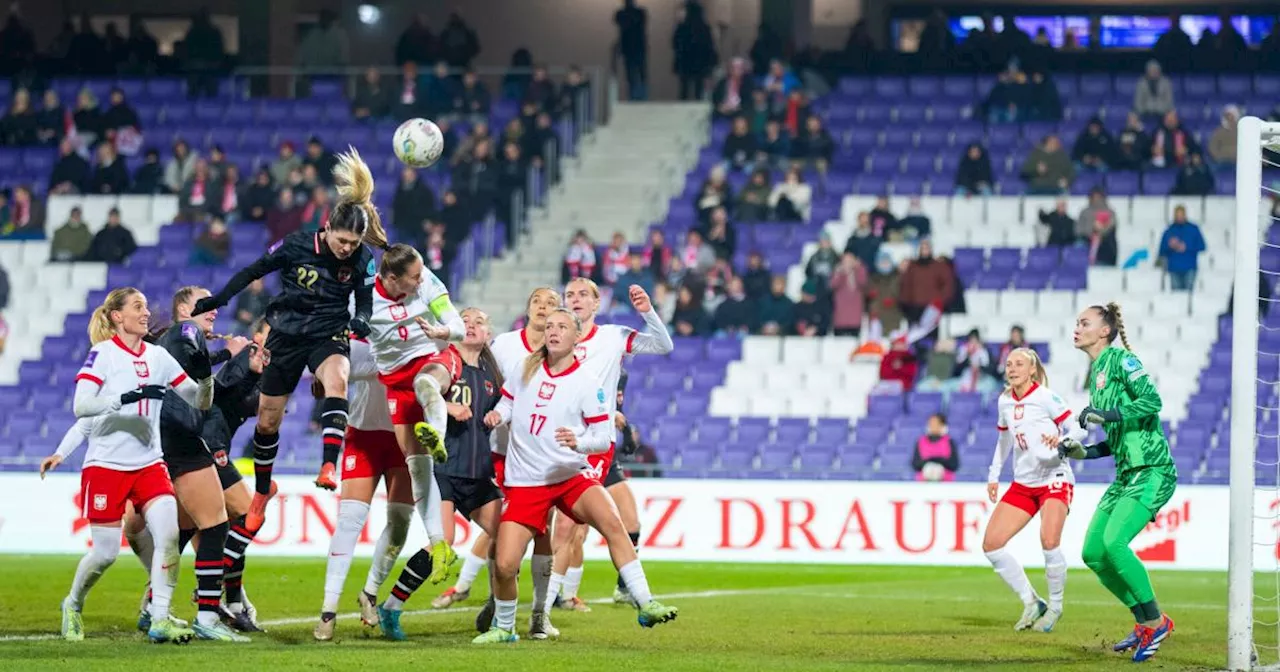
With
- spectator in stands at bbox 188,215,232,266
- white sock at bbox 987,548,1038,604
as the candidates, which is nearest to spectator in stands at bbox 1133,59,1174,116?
spectator in stands at bbox 188,215,232,266

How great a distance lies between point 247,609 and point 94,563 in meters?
1.34

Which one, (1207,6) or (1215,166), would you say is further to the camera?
(1207,6)

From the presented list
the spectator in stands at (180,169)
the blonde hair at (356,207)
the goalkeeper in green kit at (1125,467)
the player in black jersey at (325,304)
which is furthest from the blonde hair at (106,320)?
the spectator in stands at (180,169)

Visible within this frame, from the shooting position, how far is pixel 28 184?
27.8 meters

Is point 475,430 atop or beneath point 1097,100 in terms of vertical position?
beneath

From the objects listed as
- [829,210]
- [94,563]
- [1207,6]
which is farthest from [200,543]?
→ [1207,6]

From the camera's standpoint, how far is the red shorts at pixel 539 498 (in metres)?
10.8

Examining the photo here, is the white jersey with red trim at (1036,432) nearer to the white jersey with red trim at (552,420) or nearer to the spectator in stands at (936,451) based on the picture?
the white jersey with red trim at (552,420)

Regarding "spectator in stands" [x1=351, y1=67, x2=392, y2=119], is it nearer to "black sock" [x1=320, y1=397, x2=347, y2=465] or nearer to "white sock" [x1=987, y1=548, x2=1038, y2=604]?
"white sock" [x1=987, y1=548, x2=1038, y2=604]

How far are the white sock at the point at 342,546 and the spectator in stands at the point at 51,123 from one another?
63.4 feet

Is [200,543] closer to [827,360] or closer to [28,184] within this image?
[827,360]

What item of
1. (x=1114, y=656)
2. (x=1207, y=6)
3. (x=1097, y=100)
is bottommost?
(x=1114, y=656)

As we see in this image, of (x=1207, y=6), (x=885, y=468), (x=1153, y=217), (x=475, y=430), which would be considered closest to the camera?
(x=475, y=430)

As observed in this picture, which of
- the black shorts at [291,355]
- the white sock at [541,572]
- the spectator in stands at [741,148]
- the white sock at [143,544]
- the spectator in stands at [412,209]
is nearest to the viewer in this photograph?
the black shorts at [291,355]
